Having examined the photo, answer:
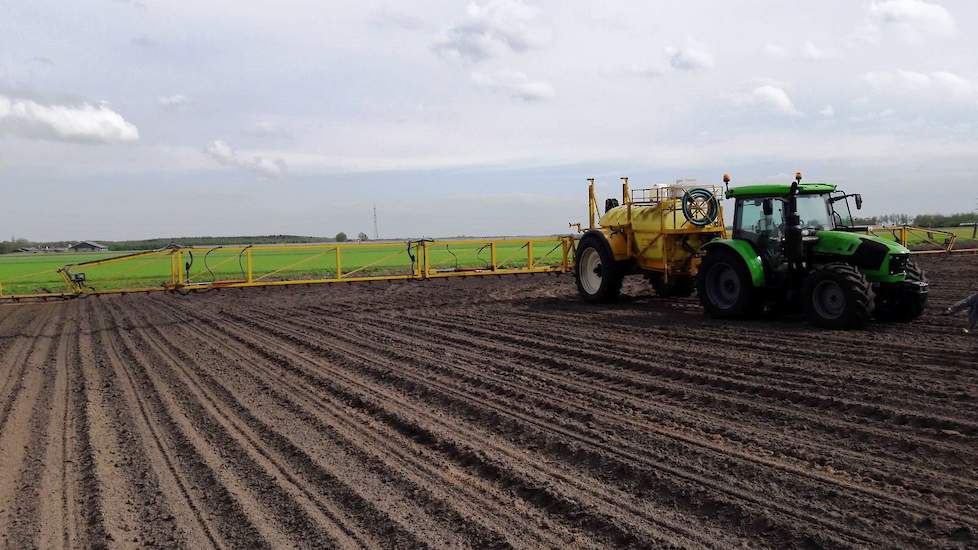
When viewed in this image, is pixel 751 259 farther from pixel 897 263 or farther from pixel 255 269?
pixel 255 269

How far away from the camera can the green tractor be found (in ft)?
32.1

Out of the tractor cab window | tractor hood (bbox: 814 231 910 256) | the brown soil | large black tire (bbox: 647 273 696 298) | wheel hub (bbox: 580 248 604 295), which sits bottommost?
the brown soil

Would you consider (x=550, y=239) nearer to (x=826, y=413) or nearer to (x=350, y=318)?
(x=350, y=318)

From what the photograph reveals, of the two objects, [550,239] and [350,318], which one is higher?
[550,239]

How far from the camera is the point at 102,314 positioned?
16.2m

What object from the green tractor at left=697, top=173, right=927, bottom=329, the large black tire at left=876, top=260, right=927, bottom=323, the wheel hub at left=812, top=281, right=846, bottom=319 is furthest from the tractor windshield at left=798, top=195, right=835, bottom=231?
the large black tire at left=876, top=260, right=927, bottom=323

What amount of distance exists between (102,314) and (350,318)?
6.14 m

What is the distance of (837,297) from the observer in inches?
386

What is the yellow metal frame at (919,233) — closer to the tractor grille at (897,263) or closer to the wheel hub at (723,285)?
the wheel hub at (723,285)

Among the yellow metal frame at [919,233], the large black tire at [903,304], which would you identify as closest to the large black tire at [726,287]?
the large black tire at [903,304]

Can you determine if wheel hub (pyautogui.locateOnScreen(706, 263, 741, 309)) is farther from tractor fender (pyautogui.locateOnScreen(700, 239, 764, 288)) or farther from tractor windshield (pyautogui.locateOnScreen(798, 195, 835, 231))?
tractor windshield (pyautogui.locateOnScreen(798, 195, 835, 231))

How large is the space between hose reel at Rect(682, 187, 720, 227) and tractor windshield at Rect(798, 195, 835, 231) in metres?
2.56

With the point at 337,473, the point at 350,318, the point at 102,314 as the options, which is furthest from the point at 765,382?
the point at 102,314

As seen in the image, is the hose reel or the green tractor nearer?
the green tractor
